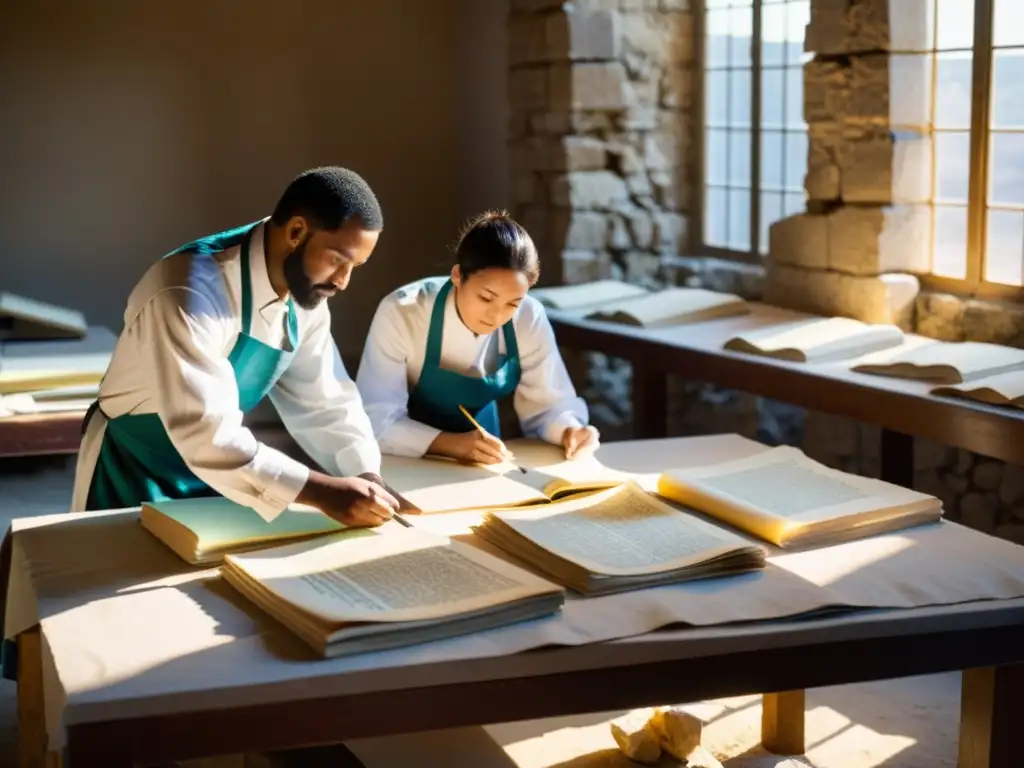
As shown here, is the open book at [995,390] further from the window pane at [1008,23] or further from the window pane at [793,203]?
the window pane at [793,203]

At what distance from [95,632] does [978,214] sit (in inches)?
140

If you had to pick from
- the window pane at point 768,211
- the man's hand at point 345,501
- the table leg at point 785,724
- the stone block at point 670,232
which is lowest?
the table leg at point 785,724

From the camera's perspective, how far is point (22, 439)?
11.0ft

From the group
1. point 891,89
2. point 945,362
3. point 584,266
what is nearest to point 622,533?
point 945,362

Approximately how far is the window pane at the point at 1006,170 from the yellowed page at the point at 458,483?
7.76 ft

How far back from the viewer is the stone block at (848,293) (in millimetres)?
4754

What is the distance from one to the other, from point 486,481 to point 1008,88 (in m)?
2.64

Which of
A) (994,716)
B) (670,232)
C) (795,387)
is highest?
(670,232)

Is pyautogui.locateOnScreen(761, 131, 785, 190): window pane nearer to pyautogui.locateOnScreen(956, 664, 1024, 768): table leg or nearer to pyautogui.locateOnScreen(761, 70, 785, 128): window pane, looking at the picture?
pyautogui.locateOnScreen(761, 70, 785, 128): window pane

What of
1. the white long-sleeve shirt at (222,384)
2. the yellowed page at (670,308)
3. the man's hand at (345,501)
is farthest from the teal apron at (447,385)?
the yellowed page at (670,308)

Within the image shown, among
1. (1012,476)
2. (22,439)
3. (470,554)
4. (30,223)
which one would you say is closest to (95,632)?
(470,554)

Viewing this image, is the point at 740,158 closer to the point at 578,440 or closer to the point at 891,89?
the point at 891,89

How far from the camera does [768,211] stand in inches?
230

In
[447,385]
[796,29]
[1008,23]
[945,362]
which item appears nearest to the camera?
[447,385]
